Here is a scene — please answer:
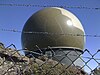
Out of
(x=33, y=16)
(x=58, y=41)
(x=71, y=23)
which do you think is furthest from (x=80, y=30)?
(x=33, y=16)

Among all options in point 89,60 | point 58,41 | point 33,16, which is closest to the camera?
point 89,60

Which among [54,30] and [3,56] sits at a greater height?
[54,30]


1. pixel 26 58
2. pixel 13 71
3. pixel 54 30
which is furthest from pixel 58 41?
pixel 13 71

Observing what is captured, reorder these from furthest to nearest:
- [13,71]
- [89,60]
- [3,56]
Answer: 1. [3,56]
2. [13,71]
3. [89,60]

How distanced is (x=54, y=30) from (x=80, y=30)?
1945mm

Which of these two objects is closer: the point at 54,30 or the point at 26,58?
the point at 26,58

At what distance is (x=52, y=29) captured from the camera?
57.8 ft

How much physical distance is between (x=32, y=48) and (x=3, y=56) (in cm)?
989

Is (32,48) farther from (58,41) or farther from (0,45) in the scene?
(0,45)

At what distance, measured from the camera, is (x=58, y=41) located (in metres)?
17.6

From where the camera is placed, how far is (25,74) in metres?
7.60

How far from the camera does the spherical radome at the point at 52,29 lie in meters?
17.5

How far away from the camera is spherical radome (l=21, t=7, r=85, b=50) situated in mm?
17469

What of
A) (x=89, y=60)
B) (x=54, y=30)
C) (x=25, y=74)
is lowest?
(x=25, y=74)
